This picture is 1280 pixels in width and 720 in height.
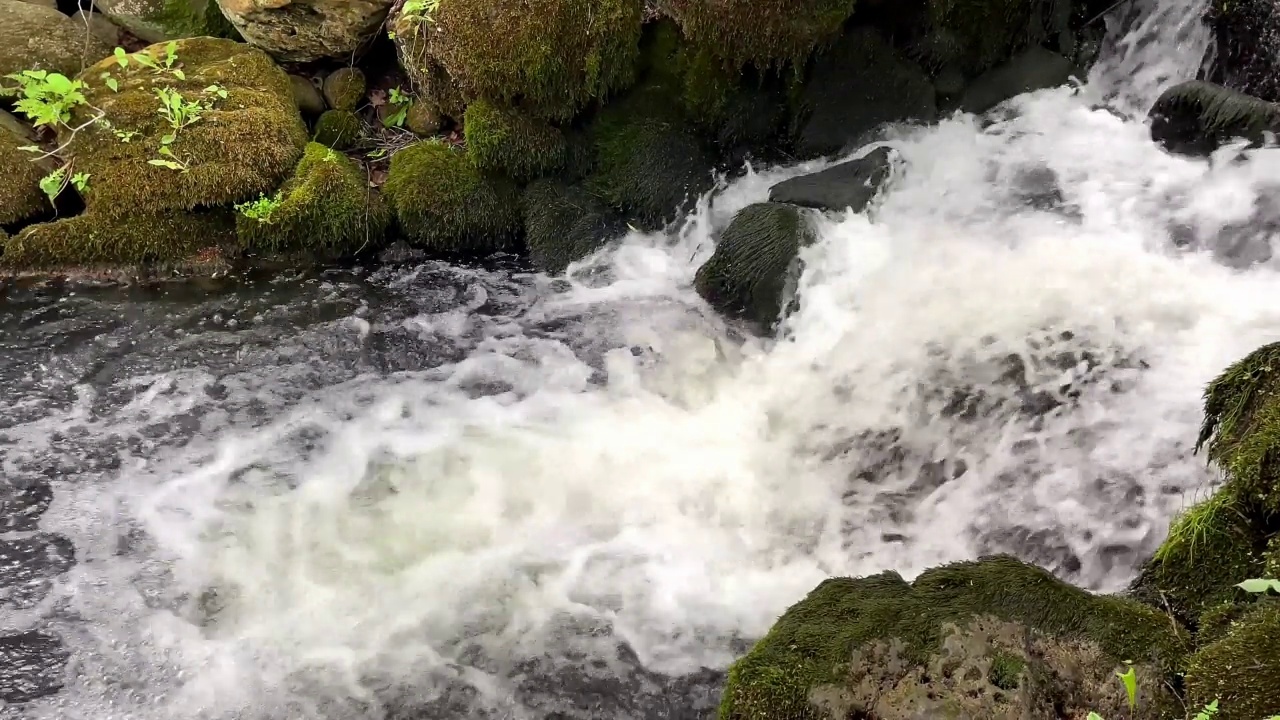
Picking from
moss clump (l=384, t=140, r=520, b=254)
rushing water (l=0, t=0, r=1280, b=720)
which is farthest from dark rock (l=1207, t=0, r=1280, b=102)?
moss clump (l=384, t=140, r=520, b=254)

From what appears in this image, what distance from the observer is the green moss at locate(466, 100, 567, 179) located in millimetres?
6184

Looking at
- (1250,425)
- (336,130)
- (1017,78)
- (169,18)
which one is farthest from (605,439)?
(169,18)

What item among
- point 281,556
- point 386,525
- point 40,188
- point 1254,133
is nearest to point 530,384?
point 386,525

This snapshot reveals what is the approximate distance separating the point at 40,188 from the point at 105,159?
54 cm

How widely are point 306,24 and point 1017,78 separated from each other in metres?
5.98

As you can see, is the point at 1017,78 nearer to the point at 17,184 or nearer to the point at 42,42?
the point at 17,184

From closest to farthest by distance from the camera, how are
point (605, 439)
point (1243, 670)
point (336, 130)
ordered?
point (1243, 670) → point (605, 439) → point (336, 130)

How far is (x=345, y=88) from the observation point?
22.9 ft

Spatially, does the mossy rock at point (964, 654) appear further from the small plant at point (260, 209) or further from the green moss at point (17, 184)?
the green moss at point (17, 184)

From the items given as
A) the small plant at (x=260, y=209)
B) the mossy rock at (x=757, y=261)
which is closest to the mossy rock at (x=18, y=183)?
the small plant at (x=260, y=209)

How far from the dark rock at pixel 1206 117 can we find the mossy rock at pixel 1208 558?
4120 mm

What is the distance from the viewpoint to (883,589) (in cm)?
286

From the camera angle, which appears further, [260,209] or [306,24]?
[306,24]

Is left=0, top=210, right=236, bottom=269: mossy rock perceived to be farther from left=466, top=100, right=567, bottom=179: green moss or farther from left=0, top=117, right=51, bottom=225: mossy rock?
left=466, top=100, right=567, bottom=179: green moss
